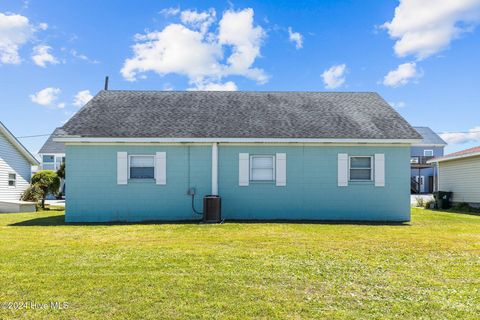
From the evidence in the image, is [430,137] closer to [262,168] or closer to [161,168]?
[262,168]

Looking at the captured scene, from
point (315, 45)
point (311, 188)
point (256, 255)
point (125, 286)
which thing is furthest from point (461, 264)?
point (315, 45)

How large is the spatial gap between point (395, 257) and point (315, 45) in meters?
12.4

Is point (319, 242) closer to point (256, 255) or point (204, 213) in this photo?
point (256, 255)

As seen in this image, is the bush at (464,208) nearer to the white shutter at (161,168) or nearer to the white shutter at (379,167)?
the white shutter at (379,167)

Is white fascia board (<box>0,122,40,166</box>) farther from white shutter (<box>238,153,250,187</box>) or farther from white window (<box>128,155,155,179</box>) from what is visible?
white shutter (<box>238,153,250,187</box>)

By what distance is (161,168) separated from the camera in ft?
39.4

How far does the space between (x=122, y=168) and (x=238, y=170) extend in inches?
156

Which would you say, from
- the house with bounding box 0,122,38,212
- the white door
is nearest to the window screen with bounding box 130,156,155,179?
the house with bounding box 0,122,38,212

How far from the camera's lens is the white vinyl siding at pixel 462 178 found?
1816 cm

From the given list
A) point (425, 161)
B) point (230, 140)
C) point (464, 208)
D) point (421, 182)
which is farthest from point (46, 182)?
point (421, 182)

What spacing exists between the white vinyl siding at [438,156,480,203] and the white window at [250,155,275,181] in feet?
40.6

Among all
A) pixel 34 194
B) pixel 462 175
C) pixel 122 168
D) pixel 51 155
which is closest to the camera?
pixel 122 168

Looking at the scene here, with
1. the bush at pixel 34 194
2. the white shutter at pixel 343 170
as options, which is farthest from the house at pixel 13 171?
the white shutter at pixel 343 170

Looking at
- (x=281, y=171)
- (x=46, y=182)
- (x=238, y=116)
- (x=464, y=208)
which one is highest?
(x=238, y=116)
